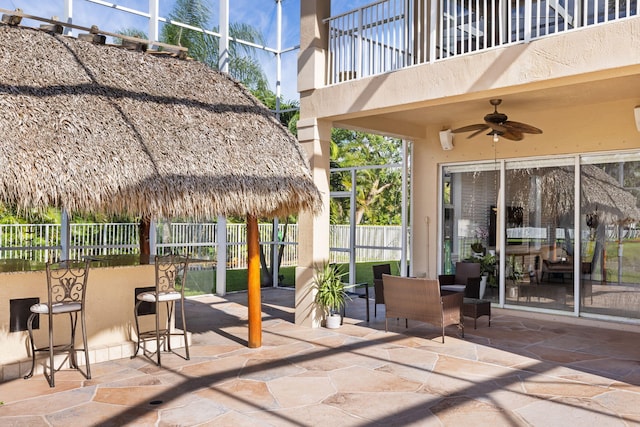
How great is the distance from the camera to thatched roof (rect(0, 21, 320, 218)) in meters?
5.79

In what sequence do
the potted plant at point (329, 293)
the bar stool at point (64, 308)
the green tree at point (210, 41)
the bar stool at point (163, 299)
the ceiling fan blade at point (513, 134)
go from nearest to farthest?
the bar stool at point (64, 308) < the bar stool at point (163, 299) < the ceiling fan blade at point (513, 134) < the potted plant at point (329, 293) < the green tree at point (210, 41)

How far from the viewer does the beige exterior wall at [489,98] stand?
6004mm

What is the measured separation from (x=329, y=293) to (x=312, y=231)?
998mm

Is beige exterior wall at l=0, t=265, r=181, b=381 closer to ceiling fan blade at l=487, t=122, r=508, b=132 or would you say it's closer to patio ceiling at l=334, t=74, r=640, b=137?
patio ceiling at l=334, t=74, r=640, b=137

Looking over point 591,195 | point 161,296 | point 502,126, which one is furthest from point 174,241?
point 591,195

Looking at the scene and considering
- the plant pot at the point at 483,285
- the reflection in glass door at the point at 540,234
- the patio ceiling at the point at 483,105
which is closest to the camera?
the patio ceiling at the point at 483,105

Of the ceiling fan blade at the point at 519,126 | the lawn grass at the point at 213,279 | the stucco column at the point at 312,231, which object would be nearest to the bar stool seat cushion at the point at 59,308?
the stucco column at the point at 312,231

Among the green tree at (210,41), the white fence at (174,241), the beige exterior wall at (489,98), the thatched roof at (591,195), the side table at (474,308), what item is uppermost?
the green tree at (210,41)

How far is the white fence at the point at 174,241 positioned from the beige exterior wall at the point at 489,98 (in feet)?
5.45

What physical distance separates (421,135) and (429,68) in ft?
12.8

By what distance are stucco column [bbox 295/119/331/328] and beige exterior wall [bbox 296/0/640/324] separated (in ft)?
0.41

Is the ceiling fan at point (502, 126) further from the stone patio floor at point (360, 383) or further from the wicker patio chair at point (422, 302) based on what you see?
the stone patio floor at point (360, 383)

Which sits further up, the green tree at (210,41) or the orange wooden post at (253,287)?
the green tree at (210,41)

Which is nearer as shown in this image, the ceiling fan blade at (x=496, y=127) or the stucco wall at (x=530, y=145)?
the ceiling fan blade at (x=496, y=127)
